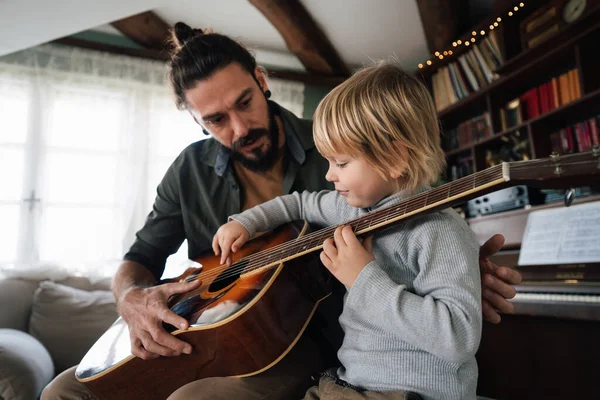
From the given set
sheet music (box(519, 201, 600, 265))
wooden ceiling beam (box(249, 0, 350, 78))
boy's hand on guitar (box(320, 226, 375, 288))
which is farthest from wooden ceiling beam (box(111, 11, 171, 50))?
boy's hand on guitar (box(320, 226, 375, 288))

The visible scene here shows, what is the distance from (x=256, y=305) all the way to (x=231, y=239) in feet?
0.86

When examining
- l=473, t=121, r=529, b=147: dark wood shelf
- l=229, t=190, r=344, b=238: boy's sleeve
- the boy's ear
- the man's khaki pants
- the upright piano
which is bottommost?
the upright piano

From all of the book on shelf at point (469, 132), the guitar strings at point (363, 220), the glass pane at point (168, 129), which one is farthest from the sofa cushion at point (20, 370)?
the book on shelf at point (469, 132)

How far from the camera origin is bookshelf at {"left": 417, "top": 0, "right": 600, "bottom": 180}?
2.34m

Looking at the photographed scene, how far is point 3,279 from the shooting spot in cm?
240

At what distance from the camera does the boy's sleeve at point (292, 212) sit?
1.12 m

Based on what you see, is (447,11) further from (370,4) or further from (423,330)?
(423,330)

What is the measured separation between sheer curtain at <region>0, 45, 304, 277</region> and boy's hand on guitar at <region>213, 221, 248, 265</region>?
2108mm

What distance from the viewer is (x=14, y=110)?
3182mm

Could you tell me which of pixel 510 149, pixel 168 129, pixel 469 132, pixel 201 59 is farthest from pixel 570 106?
pixel 168 129

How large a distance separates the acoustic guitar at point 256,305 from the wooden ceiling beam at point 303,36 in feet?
7.76

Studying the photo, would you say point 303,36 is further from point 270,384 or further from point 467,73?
point 270,384

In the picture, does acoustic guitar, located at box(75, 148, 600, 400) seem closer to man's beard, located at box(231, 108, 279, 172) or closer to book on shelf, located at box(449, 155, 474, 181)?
man's beard, located at box(231, 108, 279, 172)

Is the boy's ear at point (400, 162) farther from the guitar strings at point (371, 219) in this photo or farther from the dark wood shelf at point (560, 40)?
the dark wood shelf at point (560, 40)
